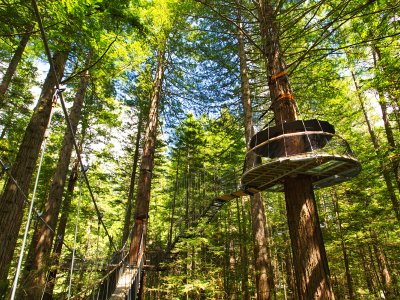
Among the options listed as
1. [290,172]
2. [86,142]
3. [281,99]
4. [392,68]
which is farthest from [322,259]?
[86,142]

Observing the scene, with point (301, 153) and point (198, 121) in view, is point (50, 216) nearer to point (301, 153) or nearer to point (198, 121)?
point (301, 153)

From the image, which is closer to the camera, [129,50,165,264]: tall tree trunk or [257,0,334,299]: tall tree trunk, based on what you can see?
[257,0,334,299]: tall tree trunk

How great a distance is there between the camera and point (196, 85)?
9.12 meters

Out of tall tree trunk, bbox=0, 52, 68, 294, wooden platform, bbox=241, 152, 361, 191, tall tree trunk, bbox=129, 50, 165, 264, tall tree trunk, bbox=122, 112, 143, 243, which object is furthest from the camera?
tall tree trunk, bbox=122, 112, 143, 243

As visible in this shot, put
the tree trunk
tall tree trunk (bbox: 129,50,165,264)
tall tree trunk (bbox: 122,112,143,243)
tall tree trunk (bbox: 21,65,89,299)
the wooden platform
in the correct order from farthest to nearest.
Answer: tall tree trunk (bbox: 122,112,143,243), tall tree trunk (bbox: 21,65,89,299), tall tree trunk (bbox: 129,50,165,264), the wooden platform, the tree trunk

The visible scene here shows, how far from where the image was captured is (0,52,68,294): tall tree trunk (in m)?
3.74

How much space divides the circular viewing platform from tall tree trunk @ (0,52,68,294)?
337cm

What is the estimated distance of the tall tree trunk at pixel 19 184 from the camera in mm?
3736

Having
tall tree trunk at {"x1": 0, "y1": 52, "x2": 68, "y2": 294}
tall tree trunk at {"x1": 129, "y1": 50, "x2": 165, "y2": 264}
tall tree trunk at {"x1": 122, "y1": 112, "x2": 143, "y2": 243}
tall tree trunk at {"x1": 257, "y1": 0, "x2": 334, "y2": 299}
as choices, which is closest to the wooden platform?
tall tree trunk at {"x1": 257, "y1": 0, "x2": 334, "y2": 299}

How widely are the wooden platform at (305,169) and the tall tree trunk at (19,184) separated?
329 centimetres

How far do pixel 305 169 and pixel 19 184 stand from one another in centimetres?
416

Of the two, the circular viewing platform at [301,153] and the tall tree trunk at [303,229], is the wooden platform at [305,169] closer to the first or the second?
the circular viewing platform at [301,153]

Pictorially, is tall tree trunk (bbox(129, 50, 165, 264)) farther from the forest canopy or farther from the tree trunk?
the tree trunk

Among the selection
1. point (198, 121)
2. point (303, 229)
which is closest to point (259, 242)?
point (303, 229)
